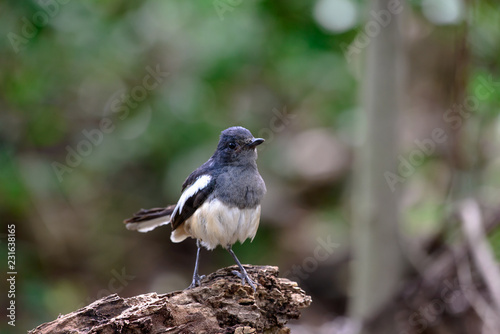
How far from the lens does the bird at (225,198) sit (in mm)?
4059

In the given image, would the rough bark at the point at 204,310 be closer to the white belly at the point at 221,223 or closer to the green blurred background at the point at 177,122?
the white belly at the point at 221,223

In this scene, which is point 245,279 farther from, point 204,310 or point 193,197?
point 193,197

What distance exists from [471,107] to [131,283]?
248 inches

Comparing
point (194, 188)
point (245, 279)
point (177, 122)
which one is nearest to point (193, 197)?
point (194, 188)

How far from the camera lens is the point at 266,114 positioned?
948 centimetres

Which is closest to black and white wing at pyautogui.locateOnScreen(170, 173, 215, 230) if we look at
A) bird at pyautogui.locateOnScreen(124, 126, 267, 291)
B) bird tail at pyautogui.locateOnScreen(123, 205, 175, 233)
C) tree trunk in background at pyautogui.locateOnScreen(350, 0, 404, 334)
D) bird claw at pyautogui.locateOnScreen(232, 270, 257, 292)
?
bird at pyautogui.locateOnScreen(124, 126, 267, 291)

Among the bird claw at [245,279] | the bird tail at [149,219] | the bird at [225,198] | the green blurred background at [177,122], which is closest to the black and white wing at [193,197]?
the bird at [225,198]

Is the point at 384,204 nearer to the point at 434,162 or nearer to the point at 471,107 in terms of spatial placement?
the point at 471,107

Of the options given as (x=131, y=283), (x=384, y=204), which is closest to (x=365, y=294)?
(x=384, y=204)

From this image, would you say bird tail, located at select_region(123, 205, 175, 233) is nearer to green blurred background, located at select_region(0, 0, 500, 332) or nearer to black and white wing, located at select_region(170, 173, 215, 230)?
black and white wing, located at select_region(170, 173, 215, 230)

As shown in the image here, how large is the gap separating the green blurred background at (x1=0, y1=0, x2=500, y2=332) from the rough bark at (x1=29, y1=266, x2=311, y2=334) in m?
3.39

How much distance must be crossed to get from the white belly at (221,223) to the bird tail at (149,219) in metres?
0.62

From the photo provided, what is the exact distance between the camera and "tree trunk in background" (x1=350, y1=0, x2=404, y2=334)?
20.0 feet

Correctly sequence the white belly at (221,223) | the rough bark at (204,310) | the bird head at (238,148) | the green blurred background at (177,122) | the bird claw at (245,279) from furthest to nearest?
the green blurred background at (177,122) → the bird head at (238,148) → the white belly at (221,223) → the bird claw at (245,279) → the rough bark at (204,310)
